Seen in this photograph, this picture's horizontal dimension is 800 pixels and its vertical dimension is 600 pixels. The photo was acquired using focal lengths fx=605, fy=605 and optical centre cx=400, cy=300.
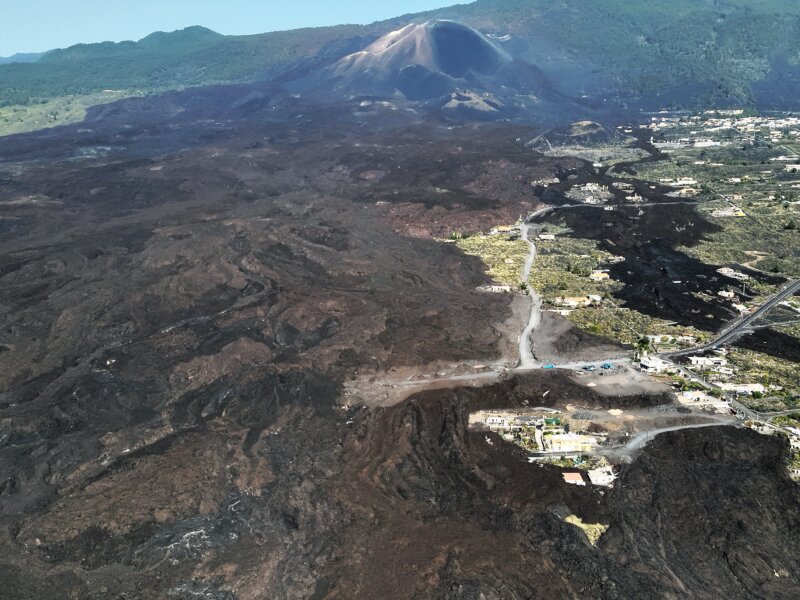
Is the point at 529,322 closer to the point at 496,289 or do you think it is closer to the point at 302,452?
the point at 496,289

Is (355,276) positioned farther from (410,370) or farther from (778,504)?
(778,504)

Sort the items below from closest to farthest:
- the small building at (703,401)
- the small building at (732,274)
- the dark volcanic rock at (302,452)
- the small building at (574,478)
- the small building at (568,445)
Answer: the dark volcanic rock at (302,452) < the small building at (574,478) < the small building at (568,445) < the small building at (703,401) < the small building at (732,274)

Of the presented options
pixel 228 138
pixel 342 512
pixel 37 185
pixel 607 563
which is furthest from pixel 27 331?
pixel 228 138

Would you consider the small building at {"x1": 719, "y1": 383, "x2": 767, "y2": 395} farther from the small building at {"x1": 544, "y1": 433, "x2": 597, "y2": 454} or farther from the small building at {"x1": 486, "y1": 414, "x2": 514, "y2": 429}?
the small building at {"x1": 486, "y1": 414, "x2": 514, "y2": 429}

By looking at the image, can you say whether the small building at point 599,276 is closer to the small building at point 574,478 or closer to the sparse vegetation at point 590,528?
the small building at point 574,478

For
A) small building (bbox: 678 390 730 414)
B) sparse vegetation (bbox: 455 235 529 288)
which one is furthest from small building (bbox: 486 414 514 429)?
sparse vegetation (bbox: 455 235 529 288)

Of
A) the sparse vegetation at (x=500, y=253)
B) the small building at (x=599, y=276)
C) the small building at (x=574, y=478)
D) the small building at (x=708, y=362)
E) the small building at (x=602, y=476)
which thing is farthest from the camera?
the sparse vegetation at (x=500, y=253)

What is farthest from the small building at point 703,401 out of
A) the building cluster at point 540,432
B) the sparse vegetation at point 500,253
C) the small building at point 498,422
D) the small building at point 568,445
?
the sparse vegetation at point 500,253
